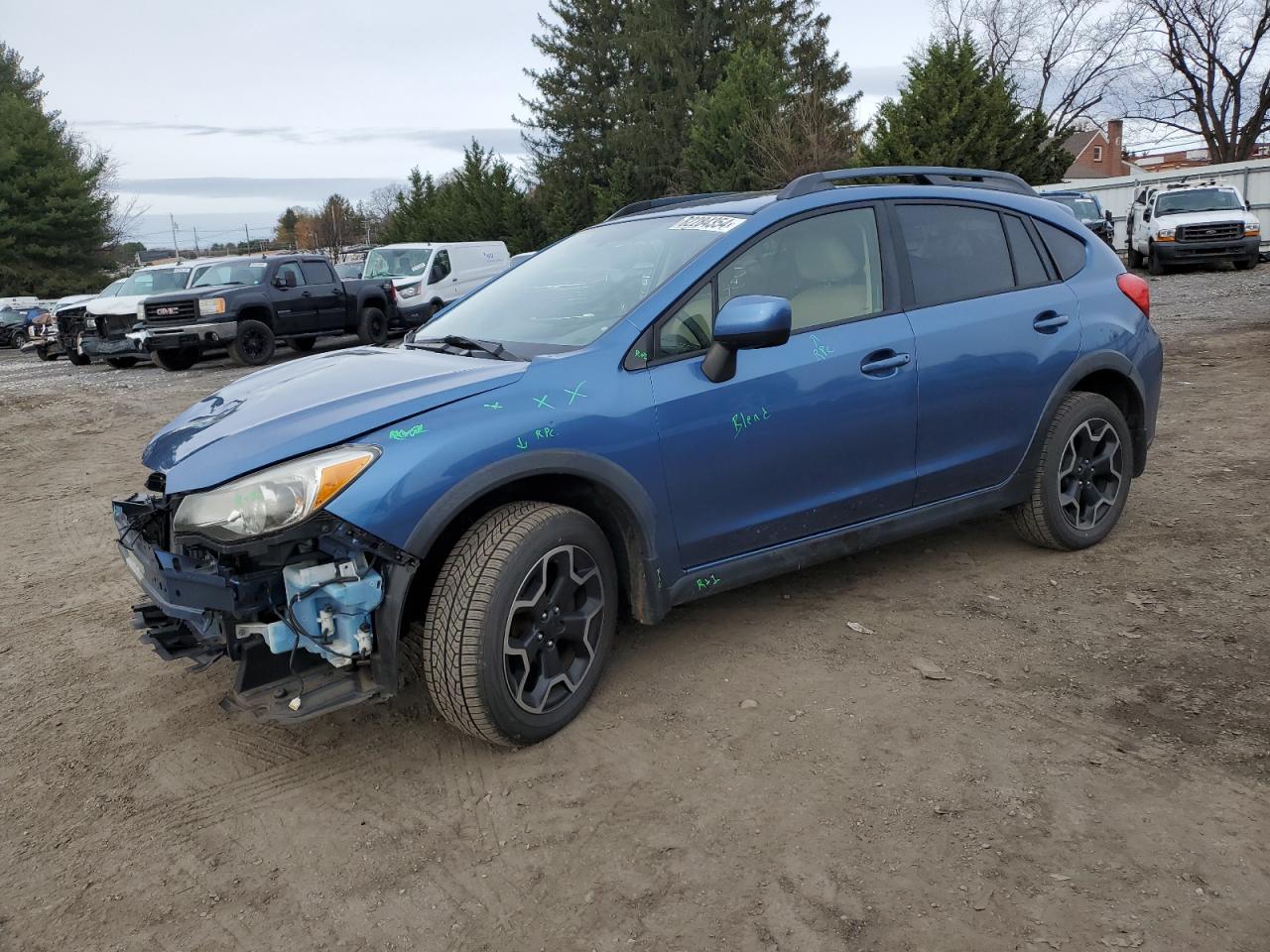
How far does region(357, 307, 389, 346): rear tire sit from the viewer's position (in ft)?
60.2

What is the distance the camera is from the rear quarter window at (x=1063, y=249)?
4609 mm

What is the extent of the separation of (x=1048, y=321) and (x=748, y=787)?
2595 mm

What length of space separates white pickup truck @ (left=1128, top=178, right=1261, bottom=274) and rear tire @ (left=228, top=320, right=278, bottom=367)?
17.3m

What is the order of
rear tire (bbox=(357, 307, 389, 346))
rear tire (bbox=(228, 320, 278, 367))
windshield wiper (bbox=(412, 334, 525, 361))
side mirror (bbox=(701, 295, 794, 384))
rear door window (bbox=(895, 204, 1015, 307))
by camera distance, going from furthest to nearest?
rear tire (bbox=(357, 307, 389, 346))
rear tire (bbox=(228, 320, 278, 367))
rear door window (bbox=(895, 204, 1015, 307))
windshield wiper (bbox=(412, 334, 525, 361))
side mirror (bbox=(701, 295, 794, 384))

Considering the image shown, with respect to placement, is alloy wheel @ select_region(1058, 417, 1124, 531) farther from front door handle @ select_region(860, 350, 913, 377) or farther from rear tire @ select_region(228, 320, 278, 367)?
rear tire @ select_region(228, 320, 278, 367)

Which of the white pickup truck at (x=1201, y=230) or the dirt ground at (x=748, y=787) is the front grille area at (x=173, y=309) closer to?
the dirt ground at (x=748, y=787)

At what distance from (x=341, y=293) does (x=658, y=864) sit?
1684 cm

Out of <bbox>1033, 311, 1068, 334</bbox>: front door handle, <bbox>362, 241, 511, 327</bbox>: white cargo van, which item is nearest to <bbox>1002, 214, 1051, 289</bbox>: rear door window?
<bbox>1033, 311, 1068, 334</bbox>: front door handle

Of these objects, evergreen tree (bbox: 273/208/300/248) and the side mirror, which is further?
evergreen tree (bbox: 273/208/300/248)

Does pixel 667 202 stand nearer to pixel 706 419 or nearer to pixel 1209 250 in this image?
pixel 706 419

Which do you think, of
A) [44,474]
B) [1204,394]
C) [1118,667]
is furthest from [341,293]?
[1118,667]

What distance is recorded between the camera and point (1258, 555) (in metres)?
4.55

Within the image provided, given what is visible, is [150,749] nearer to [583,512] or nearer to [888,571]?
[583,512]

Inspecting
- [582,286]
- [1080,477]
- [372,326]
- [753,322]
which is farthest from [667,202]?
[372,326]
